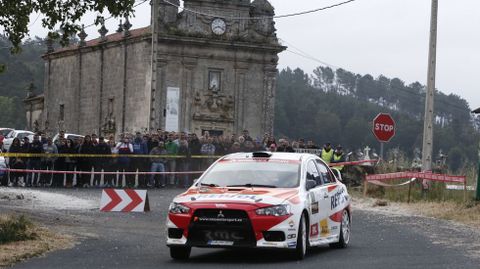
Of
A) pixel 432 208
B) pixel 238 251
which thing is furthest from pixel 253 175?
pixel 432 208

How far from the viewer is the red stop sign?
34.4 meters

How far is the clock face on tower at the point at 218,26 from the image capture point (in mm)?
70125

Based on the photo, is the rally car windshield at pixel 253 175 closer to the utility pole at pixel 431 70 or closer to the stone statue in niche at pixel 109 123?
the utility pole at pixel 431 70

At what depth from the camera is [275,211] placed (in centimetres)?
1623

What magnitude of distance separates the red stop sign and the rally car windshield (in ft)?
54.8

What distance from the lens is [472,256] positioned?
17469 millimetres

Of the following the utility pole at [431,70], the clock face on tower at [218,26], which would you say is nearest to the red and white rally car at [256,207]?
the utility pole at [431,70]

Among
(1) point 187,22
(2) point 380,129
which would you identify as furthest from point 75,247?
(1) point 187,22

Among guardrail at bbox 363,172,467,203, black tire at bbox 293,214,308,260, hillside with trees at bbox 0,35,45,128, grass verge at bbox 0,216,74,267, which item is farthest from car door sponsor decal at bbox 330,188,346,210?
hillside with trees at bbox 0,35,45,128

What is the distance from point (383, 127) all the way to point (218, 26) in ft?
120

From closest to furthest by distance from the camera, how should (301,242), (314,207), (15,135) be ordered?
(301,242), (314,207), (15,135)

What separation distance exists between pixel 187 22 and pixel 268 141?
2877 centimetres

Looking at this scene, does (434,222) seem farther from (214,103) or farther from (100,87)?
(100,87)

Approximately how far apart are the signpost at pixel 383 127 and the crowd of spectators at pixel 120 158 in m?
5.80
